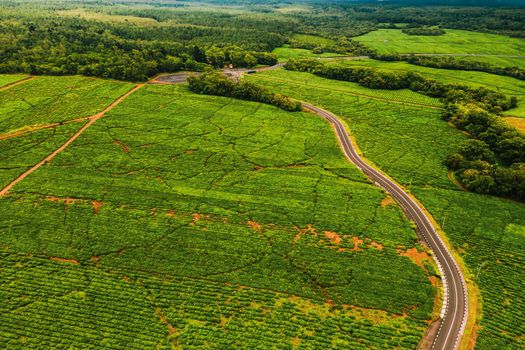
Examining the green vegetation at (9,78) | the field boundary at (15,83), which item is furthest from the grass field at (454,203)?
the green vegetation at (9,78)

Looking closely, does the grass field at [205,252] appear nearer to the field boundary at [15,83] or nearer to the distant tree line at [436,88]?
the field boundary at [15,83]

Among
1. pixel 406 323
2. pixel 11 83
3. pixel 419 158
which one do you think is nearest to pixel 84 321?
pixel 406 323

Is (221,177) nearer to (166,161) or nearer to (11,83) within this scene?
(166,161)

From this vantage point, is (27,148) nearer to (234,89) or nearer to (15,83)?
(15,83)

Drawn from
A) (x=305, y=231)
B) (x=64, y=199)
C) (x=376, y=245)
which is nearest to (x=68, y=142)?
(x=64, y=199)

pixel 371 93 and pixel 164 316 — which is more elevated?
pixel 371 93

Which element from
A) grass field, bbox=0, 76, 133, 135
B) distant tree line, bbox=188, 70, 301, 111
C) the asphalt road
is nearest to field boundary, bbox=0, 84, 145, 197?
grass field, bbox=0, 76, 133, 135

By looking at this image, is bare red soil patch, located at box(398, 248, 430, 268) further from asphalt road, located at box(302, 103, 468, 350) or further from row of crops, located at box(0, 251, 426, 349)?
row of crops, located at box(0, 251, 426, 349)
